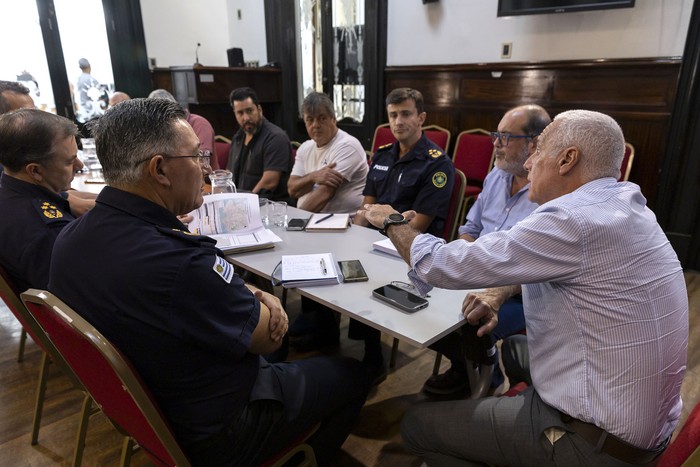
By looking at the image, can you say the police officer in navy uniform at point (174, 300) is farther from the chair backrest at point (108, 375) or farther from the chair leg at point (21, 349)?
the chair leg at point (21, 349)

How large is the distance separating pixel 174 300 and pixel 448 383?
1.49m

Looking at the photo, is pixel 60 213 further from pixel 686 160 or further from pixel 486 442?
pixel 686 160

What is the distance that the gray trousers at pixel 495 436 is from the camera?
42.1 inches

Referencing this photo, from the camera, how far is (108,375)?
2.92ft

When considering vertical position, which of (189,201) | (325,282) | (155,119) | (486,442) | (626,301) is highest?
(155,119)

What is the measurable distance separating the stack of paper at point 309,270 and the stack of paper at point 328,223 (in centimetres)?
34

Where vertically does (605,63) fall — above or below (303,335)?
above

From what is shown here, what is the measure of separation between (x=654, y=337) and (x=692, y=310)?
2.28 m

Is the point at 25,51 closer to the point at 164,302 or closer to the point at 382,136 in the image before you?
the point at 382,136

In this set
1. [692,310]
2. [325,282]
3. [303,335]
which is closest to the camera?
[325,282]

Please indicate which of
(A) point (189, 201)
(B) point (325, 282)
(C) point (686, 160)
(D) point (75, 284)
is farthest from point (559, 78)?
(D) point (75, 284)

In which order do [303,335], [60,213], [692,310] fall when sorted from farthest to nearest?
[692,310], [303,335], [60,213]

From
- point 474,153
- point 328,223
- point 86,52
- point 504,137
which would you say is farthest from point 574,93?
point 86,52

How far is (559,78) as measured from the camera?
3.67 m
